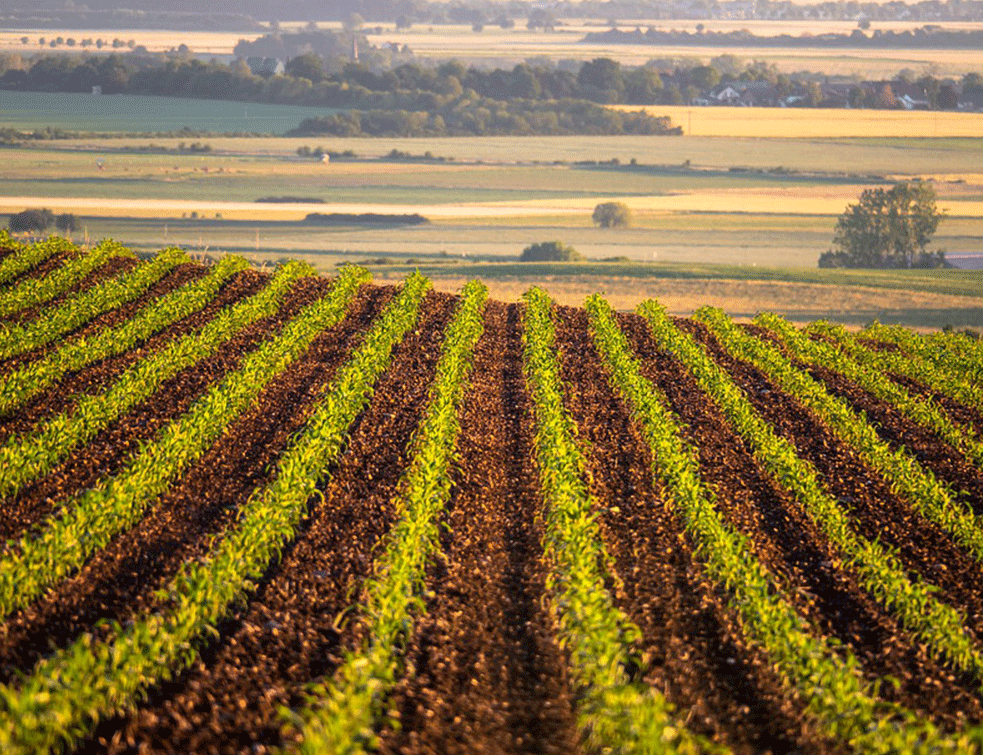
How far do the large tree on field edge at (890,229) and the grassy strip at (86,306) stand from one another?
185 feet

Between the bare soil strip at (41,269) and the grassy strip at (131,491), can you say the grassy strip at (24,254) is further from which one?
the grassy strip at (131,491)

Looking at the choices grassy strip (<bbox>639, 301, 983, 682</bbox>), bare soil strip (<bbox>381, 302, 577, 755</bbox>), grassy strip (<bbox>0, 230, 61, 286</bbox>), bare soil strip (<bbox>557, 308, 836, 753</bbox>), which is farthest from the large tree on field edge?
bare soil strip (<bbox>381, 302, 577, 755</bbox>)

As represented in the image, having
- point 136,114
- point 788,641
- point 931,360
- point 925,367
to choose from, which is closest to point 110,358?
point 788,641

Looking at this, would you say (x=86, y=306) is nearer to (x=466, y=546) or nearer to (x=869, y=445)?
(x=466, y=546)

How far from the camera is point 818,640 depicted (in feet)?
35.8

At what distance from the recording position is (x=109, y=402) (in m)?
17.5

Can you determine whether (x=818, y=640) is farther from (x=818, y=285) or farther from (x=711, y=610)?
(x=818, y=285)

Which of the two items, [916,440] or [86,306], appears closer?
[916,440]

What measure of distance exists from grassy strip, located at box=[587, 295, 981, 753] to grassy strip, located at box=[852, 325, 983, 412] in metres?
8.73

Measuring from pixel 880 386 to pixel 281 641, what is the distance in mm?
16180

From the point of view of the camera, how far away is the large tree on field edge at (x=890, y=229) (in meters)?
77.6

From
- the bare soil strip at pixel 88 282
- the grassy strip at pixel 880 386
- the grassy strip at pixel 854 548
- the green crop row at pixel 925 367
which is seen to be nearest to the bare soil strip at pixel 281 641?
the grassy strip at pixel 854 548

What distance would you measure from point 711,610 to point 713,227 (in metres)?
79.7

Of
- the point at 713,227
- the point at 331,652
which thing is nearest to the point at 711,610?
the point at 331,652
